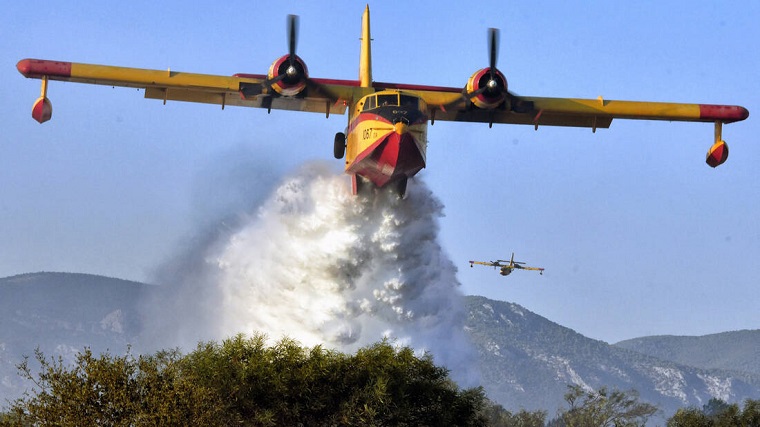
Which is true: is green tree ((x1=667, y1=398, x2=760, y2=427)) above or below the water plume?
below

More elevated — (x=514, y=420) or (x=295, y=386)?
(x=514, y=420)

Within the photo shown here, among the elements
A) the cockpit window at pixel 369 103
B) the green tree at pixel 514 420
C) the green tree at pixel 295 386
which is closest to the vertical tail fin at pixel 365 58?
the cockpit window at pixel 369 103

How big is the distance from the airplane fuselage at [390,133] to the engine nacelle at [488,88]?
2.76 meters

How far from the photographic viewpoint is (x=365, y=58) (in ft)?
130

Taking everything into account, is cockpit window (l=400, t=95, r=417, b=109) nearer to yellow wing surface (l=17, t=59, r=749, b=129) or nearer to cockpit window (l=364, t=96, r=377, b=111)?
cockpit window (l=364, t=96, r=377, b=111)

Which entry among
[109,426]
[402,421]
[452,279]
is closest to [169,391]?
[109,426]

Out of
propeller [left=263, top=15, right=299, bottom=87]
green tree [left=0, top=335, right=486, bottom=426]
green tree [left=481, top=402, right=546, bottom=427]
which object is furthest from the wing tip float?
green tree [left=481, top=402, right=546, bottom=427]

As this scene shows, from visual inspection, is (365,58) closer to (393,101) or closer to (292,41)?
(292,41)

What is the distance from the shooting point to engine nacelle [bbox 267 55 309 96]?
33.7 m

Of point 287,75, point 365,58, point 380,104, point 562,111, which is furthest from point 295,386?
point 365,58

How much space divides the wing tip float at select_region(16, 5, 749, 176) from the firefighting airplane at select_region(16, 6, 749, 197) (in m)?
0.03

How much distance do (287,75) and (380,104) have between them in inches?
134

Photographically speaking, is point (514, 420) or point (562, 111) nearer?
point (562, 111)

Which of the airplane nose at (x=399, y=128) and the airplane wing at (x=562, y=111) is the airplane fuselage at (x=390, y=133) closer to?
the airplane nose at (x=399, y=128)
